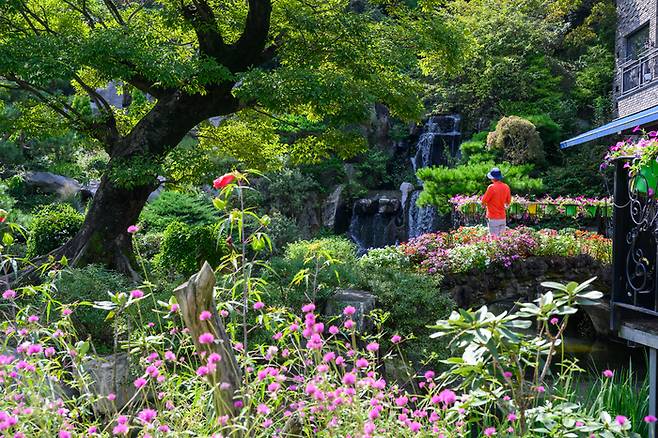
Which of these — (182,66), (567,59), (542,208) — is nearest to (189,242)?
(182,66)

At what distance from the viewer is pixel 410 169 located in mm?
21875

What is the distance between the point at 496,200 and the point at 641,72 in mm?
8409

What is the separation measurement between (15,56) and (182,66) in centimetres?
167

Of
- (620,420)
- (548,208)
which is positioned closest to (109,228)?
(620,420)

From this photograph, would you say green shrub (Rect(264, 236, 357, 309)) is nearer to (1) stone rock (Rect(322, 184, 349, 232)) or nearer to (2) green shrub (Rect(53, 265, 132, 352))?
(2) green shrub (Rect(53, 265, 132, 352))

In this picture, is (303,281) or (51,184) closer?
(303,281)

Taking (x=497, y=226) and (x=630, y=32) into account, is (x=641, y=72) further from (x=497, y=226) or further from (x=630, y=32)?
(x=497, y=226)

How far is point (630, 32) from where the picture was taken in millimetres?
18375

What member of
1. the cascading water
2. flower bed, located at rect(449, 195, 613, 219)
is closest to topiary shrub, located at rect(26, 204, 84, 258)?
flower bed, located at rect(449, 195, 613, 219)

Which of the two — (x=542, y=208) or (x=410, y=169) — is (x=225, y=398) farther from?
(x=410, y=169)

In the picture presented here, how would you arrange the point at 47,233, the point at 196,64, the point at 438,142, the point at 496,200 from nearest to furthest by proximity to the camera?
1. the point at 196,64
2. the point at 47,233
3. the point at 496,200
4. the point at 438,142

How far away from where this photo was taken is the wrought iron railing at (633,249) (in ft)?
14.8

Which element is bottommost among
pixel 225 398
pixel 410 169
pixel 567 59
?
pixel 225 398

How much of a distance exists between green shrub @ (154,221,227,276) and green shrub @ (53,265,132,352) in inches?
95.2
